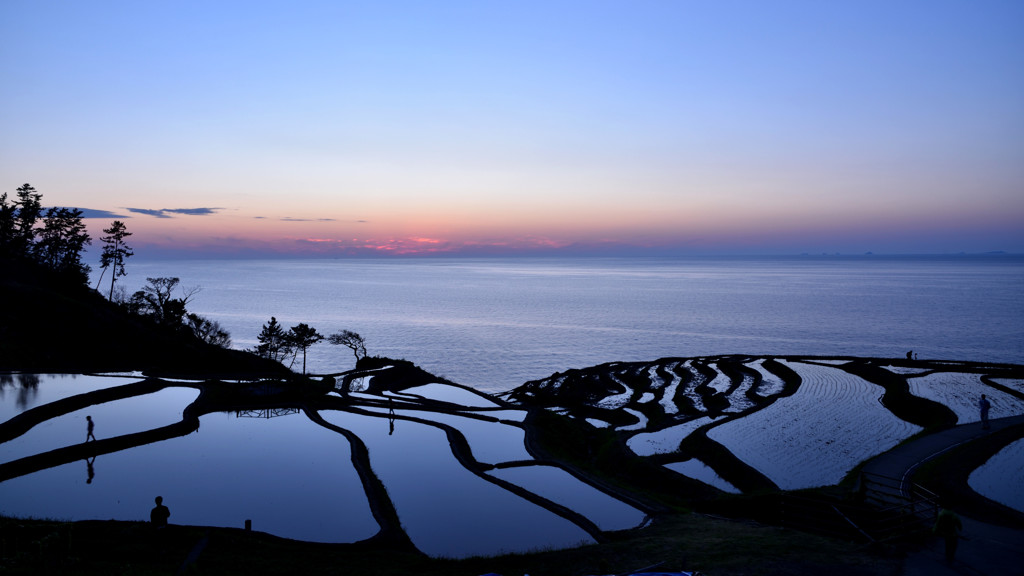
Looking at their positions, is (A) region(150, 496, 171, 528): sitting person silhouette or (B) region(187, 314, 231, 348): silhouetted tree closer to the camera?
(A) region(150, 496, 171, 528): sitting person silhouette

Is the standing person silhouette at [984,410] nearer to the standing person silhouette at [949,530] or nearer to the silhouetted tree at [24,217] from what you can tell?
the standing person silhouette at [949,530]

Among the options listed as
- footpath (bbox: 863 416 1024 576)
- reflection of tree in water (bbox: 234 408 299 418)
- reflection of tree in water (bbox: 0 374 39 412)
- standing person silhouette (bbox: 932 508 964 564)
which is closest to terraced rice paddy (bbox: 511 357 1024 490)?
footpath (bbox: 863 416 1024 576)

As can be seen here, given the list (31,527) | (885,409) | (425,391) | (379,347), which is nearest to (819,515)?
(31,527)

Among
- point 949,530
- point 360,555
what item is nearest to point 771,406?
point 949,530

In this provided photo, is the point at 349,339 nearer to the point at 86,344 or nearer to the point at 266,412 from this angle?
the point at 86,344

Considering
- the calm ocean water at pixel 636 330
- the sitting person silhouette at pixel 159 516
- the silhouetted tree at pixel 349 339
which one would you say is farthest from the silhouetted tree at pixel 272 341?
the sitting person silhouette at pixel 159 516

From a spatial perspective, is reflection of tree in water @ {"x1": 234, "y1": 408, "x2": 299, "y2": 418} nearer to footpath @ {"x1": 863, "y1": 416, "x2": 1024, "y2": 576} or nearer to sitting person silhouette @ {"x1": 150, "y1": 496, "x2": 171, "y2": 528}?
sitting person silhouette @ {"x1": 150, "y1": 496, "x2": 171, "y2": 528}
